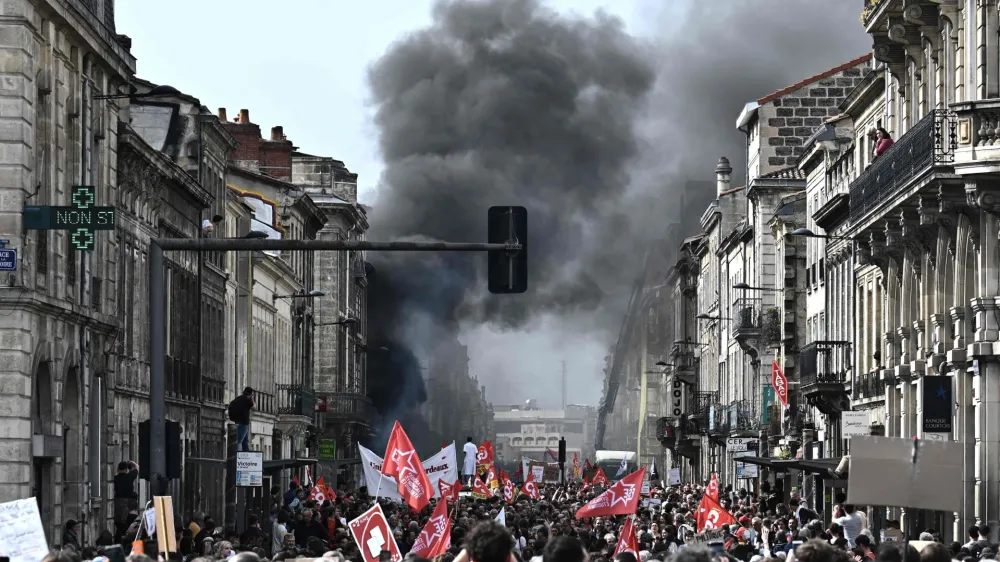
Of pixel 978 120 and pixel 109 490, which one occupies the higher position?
pixel 978 120

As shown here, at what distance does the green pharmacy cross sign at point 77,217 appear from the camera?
2661 cm

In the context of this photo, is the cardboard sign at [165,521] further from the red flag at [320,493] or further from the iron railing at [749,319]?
the iron railing at [749,319]

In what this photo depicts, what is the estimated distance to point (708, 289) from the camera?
3971 inches

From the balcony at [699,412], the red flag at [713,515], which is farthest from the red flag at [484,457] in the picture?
the red flag at [713,515]

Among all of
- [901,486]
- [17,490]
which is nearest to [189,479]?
[17,490]

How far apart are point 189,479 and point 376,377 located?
60852 mm

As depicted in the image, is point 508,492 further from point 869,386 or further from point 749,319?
point 749,319

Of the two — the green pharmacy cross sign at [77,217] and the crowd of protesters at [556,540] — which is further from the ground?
the green pharmacy cross sign at [77,217]

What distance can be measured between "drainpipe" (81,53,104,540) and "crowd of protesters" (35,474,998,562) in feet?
7.25

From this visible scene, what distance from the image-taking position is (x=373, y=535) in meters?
21.7

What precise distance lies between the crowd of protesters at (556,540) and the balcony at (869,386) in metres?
2.70

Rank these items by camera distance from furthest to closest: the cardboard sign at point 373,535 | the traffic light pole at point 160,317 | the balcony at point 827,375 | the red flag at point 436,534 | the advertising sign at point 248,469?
the balcony at point 827,375 → the advertising sign at point 248,469 → the red flag at point 436,534 → the traffic light pole at point 160,317 → the cardboard sign at point 373,535

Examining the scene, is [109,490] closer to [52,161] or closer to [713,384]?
[52,161]

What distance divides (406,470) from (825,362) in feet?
81.1
